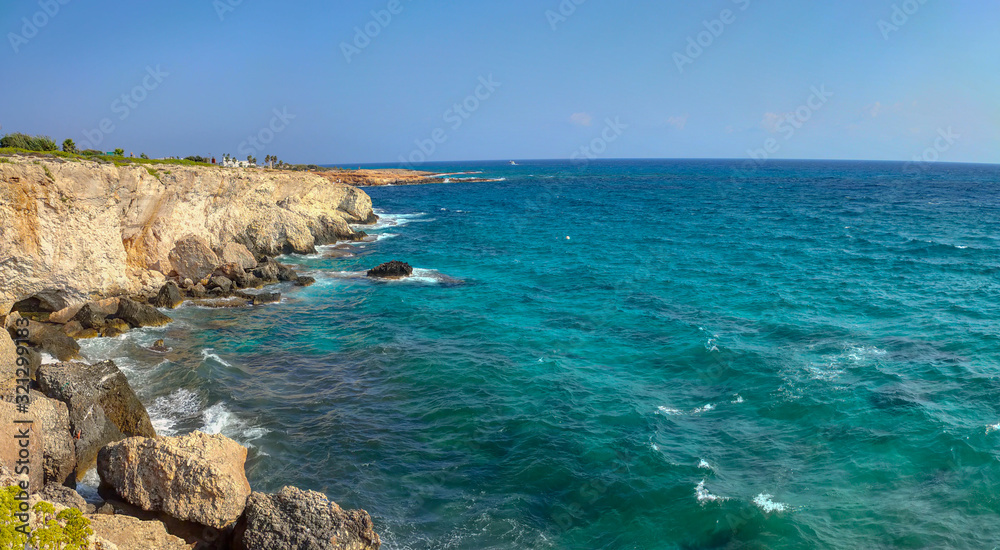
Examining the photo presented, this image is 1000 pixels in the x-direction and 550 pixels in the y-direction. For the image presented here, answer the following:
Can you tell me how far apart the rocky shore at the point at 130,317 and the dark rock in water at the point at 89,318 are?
72 millimetres

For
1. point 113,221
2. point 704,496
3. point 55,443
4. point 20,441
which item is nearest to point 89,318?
point 113,221

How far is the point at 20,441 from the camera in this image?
14234 millimetres

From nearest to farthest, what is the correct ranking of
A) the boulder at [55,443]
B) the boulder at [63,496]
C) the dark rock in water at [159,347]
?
the boulder at [63,496] → the boulder at [55,443] → the dark rock in water at [159,347]

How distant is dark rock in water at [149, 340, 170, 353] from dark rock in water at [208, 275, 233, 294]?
1033 centimetres

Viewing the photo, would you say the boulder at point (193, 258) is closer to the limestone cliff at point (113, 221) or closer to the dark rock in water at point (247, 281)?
the limestone cliff at point (113, 221)

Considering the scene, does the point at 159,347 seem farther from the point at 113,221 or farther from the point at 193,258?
the point at 193,258

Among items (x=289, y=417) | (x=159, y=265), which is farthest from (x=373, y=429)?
(x=159, y=265)

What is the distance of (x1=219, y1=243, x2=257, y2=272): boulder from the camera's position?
4164cm

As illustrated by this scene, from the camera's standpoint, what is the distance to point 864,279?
4216 centimetres

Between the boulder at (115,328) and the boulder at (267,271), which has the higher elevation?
the boulder at (267,271)

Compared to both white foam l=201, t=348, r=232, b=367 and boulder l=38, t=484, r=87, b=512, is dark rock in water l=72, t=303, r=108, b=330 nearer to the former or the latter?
white foam l=201, t=348, r=232, b=367

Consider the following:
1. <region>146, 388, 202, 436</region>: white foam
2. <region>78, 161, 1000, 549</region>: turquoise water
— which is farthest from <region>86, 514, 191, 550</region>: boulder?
<region>146, 388, 202, 436</region>: white foam

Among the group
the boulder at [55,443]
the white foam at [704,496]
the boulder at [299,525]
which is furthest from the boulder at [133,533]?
the white foam at [704,496]

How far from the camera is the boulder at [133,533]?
469 inches
